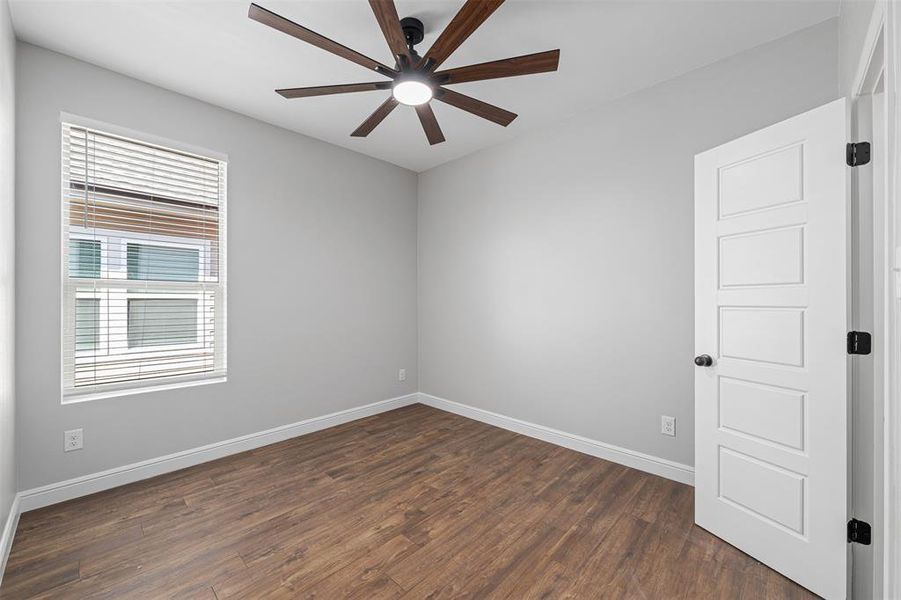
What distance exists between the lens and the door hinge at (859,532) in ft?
5.14

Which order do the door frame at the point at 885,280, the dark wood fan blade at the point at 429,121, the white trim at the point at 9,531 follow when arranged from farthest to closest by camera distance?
the dark wood fan blade at the point at 429,121 → the white trim at the point at 9,531 → the door frame at the point at 885,280

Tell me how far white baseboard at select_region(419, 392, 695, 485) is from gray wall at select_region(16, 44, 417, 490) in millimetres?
916

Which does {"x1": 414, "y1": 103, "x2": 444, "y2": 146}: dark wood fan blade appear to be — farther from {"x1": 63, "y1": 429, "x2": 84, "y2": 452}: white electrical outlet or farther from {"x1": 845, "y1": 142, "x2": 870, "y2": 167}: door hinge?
{"x1": 63, "y1": 429, "x2": 84, "y2": 452}: white electrical outlet

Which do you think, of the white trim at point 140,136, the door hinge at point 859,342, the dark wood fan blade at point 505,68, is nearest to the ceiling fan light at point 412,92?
the dark wood fan blade at point 505,68

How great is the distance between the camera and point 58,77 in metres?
2.37

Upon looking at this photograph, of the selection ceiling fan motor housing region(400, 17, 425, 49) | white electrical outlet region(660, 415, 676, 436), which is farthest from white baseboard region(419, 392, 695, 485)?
ceiling fan motor housing region(400, 17, 425, 49)

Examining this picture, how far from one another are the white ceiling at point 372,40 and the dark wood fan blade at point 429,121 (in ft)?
1.38

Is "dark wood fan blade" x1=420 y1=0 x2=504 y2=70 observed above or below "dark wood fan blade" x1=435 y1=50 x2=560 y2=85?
above

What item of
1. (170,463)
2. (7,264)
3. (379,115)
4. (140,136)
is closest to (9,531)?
(170,463)

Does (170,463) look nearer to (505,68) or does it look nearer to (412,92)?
(412,92)

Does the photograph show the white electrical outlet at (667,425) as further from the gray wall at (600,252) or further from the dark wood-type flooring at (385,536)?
the dark wood-type flooring at (385,536)

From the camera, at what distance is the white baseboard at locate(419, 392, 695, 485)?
2639 mm

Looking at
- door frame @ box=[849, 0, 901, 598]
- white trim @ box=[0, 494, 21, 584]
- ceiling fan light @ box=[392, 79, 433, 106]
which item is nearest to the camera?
door frame @ box=[849, 0, 901, 598]

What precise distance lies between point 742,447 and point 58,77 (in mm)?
4529
